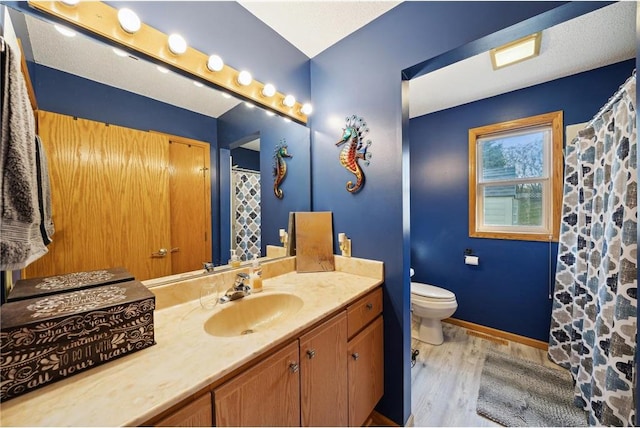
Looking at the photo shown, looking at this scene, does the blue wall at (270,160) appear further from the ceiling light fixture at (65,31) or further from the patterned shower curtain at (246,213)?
the ceiling light fixture at (65,31)

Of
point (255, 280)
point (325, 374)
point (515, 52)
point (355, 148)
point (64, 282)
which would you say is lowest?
point (325, 374)

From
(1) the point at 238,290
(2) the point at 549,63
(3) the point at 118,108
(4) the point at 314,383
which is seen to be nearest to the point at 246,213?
(1) the point at 238,290

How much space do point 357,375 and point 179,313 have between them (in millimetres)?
923

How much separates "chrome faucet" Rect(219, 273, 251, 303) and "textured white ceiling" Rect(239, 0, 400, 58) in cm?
155

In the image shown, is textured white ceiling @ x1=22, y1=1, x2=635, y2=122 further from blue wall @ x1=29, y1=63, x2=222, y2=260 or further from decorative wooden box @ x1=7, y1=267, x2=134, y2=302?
decorative wooden box @ x1=7, y1=267, x2=134, y2=302

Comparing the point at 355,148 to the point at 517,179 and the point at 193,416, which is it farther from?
the point at 517,179

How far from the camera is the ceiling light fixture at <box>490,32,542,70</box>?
1557 mm

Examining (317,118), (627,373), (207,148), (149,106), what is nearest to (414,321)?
(627,373)

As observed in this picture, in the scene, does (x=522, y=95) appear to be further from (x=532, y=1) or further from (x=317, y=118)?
(x=317, y=118)

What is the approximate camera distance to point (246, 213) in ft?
4.88

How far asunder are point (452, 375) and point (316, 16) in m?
2.75

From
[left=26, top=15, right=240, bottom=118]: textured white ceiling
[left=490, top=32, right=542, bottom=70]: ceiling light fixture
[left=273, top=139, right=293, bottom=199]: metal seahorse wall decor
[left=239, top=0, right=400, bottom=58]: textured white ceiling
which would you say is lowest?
[left=273, top=139, right=293, bottom=199]: metal seahorse wall decor

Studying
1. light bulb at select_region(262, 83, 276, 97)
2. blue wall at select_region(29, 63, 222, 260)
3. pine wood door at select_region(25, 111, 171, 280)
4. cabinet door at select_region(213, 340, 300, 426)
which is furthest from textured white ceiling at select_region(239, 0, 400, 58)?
cabinet door at select_region(213, 340, 300, 426)

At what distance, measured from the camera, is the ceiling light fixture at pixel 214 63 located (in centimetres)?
119
